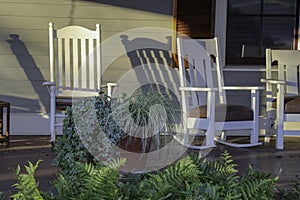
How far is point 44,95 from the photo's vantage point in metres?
5.14

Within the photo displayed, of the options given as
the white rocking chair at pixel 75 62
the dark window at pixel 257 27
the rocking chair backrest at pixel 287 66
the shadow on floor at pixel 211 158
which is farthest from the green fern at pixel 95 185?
the dark window at pixel 257 27

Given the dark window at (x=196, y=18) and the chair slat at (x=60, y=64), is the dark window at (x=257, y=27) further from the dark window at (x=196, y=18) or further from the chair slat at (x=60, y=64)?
the chair slat at (x=60, y=64)

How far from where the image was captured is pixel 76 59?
4855 mm

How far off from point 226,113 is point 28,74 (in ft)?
7.00

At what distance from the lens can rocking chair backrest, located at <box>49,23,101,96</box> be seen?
474 cm

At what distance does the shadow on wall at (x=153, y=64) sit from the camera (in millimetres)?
5164

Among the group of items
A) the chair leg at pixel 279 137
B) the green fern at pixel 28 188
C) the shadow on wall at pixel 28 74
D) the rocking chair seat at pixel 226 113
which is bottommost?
the chair leg at pixel 279 137

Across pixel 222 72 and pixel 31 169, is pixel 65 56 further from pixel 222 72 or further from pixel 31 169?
pixel 31 169

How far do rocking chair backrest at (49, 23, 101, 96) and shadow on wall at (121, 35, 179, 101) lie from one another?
0.47 meters

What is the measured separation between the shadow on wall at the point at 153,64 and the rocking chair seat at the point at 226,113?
0.92m

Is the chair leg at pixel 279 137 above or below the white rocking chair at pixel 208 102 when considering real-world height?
below

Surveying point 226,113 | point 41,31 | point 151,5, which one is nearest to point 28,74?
point 41,31

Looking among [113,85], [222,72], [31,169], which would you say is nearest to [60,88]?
[113,85]

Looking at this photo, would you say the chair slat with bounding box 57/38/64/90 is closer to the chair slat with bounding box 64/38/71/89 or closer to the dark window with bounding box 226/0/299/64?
the chair slat with bounding box 64/38/71/89
